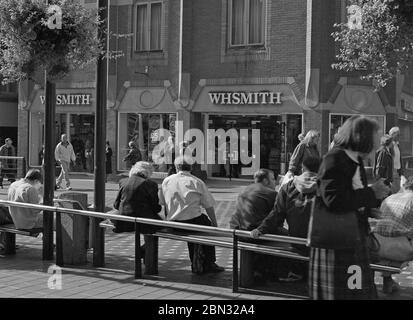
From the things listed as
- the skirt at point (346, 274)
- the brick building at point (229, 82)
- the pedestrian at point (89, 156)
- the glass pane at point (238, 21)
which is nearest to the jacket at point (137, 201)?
the skirt at point (346, 274)

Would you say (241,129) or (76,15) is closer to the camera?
(76,15)

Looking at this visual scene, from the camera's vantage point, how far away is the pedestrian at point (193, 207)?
6855 mm

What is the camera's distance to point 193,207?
687cm

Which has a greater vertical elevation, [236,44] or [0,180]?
[236,44]

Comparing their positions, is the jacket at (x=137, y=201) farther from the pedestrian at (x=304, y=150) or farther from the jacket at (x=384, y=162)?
the jacket at (x=384, y=162)

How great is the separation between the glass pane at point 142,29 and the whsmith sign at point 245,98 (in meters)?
3.57

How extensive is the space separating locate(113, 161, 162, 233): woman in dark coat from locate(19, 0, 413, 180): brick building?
11.2 m

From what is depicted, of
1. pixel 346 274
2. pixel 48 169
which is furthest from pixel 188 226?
pixel 48 169

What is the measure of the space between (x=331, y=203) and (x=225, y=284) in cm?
284

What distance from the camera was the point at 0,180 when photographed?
18.7m
